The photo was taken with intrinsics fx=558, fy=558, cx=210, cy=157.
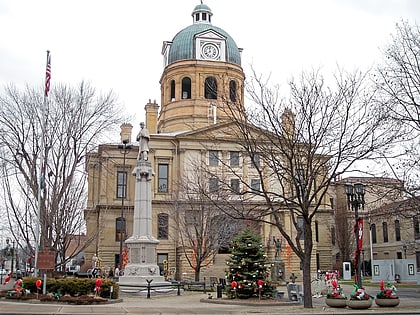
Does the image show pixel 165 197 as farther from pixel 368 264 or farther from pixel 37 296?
pixel 37 296

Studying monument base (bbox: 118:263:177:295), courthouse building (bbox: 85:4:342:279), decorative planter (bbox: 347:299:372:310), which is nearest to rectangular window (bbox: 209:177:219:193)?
monument base (bbox: 118:263:177:295)

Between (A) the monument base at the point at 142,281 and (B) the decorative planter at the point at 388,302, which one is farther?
(A) the monument base at the point at 142,281

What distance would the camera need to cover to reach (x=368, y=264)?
256 ft

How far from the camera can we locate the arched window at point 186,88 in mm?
70312

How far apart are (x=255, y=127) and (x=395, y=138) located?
5906mm

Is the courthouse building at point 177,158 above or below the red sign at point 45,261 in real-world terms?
above

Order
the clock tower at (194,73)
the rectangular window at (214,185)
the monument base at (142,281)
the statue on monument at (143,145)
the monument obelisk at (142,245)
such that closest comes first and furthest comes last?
1. the rectangular window at (214,185)
2. the monument base at (142,281)
3. the monument obelisk at (142,245)
4. the statue on monument at (143,145)
5. the clock tower at (194,73)

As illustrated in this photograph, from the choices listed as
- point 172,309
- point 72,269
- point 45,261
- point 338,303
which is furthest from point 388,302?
point 72,269

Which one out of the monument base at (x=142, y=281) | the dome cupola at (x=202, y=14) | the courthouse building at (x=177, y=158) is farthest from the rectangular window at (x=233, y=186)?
the dome cupola at (x=202, y=14)

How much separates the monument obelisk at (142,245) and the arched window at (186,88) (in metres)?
39.9

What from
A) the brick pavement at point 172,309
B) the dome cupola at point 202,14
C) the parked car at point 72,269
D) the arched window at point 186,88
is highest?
the dome cupola at point 202,14

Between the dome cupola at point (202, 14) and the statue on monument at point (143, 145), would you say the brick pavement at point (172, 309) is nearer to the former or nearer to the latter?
the statue on monument at point (143, 145)

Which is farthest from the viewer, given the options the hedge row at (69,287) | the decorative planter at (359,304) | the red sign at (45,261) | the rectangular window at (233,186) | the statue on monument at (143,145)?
the statue on monument at (143,145)

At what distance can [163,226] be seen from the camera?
5972 centimetres
